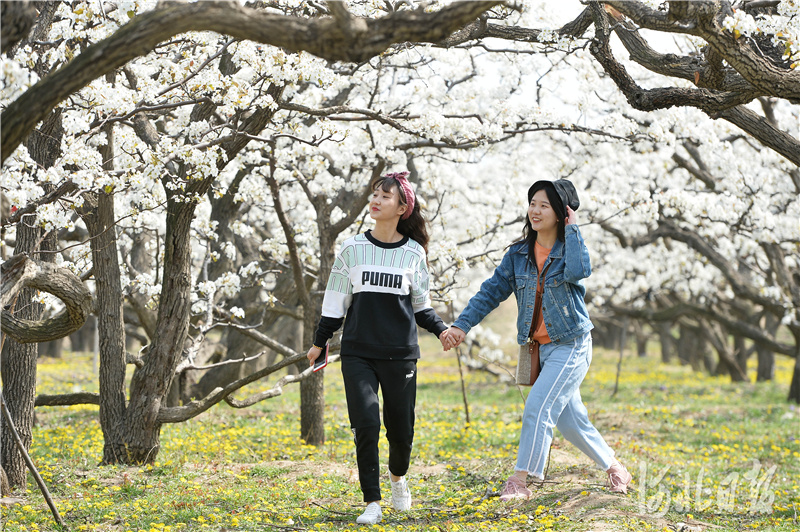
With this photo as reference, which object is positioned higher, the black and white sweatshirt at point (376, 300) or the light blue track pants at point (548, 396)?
the black and white sweatshirt at point (376, 300)

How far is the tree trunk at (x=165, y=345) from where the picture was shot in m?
6.12

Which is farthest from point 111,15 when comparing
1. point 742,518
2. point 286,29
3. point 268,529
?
point 742,518

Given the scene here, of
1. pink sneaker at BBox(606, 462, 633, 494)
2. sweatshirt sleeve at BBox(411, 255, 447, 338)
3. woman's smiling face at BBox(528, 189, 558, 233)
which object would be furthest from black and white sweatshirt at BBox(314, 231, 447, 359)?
pink sneaker at BBox(606, 462, 633, 494)

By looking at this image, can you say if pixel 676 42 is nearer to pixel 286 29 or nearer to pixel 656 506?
pixel 656 506

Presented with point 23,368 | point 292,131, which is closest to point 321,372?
point 292,131

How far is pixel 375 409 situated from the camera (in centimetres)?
479

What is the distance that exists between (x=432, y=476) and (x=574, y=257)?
257cm

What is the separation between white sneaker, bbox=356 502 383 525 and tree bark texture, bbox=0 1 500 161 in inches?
110

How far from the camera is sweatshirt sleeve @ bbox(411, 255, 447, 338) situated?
502 cm

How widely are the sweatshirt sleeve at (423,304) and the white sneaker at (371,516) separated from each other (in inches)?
44.0

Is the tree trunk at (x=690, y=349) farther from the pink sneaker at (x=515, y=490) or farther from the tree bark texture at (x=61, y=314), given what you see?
the tree bark texture at (x=61, y=314)

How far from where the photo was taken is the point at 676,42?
1098cm

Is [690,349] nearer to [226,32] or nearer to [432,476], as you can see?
[432,476]

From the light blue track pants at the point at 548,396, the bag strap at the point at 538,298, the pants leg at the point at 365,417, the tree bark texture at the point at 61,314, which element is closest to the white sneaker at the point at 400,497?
the pants leg at the point at 365,417
